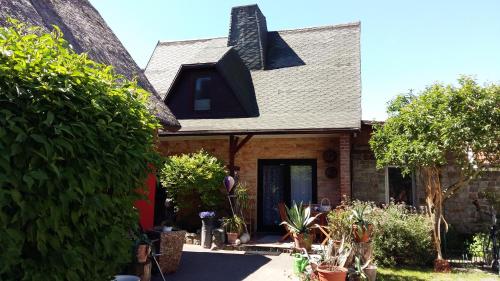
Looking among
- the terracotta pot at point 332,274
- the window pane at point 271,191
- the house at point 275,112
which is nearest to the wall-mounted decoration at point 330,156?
the house at point 275,112

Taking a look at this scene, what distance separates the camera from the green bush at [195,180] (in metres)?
9.79

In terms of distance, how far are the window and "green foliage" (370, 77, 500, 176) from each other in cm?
294

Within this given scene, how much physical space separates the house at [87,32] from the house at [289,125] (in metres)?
3.11

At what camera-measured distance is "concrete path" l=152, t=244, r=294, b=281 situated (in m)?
6.45

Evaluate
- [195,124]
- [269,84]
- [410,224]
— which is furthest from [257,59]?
[410,224]

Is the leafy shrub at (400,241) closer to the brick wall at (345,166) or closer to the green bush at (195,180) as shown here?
the brick wall at (345,166)

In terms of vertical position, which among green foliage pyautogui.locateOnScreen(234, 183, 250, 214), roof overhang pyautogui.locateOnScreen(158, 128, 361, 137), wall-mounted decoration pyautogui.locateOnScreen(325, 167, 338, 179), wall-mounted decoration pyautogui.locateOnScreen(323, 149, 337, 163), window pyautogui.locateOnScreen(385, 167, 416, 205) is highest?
roof overhang pyautogui.locateOnScreen(158, 128, 361, 137)

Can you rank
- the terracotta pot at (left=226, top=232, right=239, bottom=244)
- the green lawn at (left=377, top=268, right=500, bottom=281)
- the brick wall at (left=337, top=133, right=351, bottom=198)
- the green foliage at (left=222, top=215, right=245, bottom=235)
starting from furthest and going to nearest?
the brick wall at (left=337, top=133, right=351, bottom=198)
the green foliage at (left=222, top=215, right=245, bottom=235)
the terracotta pot at (left=226, top=232, right=239, bottom=244)
the green lawn at (left=377, top=268, right=500, bottom=281)

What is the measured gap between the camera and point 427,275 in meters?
6.91

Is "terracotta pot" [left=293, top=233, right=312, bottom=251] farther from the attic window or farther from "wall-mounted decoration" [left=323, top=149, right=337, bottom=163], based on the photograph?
the attic window

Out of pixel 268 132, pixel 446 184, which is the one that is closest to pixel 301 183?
pixel 268 132

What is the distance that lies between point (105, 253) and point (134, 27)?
803 cm

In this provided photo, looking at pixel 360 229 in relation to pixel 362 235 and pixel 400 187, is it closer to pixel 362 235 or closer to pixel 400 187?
pixel 362 235

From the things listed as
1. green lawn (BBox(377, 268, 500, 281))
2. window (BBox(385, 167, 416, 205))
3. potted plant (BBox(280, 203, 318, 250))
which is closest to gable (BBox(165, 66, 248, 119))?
window (BBox(385, 167, 416, 205))
